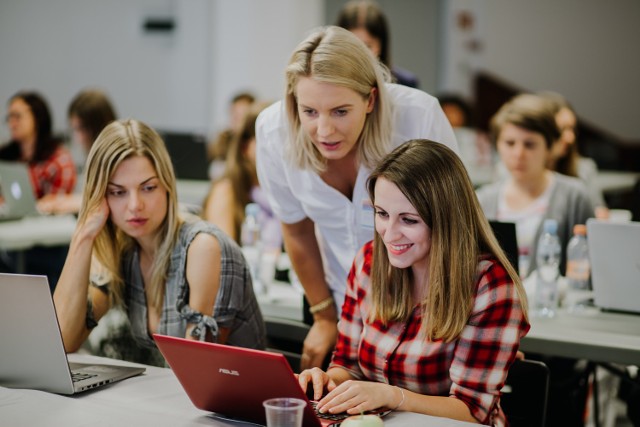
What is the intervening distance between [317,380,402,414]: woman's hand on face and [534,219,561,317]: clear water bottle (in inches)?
45.5

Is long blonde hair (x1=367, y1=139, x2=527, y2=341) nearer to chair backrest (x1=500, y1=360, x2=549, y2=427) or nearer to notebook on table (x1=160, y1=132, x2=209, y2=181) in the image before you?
chair backrest (x1=500, y1=360, x2=549, y2=427)

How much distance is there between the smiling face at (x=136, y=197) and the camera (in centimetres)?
227

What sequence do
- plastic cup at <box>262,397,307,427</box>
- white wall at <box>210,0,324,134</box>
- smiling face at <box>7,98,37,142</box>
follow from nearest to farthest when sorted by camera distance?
1. plastic cup at <box>262,397,307,427</box>
2. smiling face at <box>7,98,37,142</box>
3. white wall at <box>210,0,324,134</box>

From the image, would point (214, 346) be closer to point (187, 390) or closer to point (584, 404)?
point (187, 390)

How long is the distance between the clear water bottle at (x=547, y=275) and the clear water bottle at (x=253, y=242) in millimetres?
1004

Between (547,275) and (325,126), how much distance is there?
1.12 m

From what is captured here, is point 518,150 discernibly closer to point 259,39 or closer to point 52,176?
point 52,176

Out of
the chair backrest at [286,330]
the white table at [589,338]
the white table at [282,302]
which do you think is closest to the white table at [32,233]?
A: the white table at [282,302]

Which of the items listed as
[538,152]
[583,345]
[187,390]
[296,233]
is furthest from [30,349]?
[538,152]

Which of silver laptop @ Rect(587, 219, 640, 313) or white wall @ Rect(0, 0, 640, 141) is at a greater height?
white wall @ Rect(0, 0, 640, 141)

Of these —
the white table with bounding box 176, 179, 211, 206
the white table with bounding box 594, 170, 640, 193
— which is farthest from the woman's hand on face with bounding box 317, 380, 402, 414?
the white table with bounding box 594, 170, 640, 193

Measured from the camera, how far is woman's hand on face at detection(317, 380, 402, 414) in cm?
165

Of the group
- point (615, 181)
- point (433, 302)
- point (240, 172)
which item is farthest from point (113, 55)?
point (433, 302)

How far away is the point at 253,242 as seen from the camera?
3.53 metres
